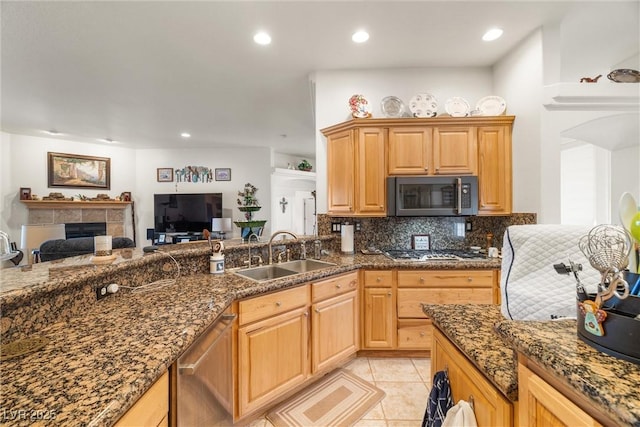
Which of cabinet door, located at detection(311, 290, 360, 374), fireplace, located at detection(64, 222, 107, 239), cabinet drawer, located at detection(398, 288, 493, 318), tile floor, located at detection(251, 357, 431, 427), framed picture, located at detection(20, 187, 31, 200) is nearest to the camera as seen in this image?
tile floor, located at detection(251, 357, 431, 427)

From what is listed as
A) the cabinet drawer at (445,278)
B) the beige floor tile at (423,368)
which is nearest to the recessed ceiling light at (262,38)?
the cabinet drawer at (445,278)

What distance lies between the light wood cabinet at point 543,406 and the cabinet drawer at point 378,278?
161 cm

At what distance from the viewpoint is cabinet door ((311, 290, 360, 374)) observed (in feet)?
6.37

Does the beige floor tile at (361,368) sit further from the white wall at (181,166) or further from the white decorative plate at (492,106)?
the white wall at (181,166)

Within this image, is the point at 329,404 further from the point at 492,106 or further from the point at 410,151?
the point at 492,106

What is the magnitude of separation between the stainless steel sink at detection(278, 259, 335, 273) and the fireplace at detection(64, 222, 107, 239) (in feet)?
18.3

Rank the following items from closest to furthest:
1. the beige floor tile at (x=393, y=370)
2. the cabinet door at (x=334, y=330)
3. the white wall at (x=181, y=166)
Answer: the cabinet door at (x=334, y=330), the beige floor tile at (x=393, y=370), the white wall at (x=181, y=166)

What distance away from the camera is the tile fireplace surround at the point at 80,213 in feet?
17.0

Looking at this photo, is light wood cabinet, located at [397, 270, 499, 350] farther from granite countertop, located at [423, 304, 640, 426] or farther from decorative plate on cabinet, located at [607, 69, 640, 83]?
decorative plate on cabinet, located at [607, 69, 640, 83]

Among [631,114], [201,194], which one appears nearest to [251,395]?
[631,114]

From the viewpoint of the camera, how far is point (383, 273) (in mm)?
2295

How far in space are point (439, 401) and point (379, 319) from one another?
50.8 inches

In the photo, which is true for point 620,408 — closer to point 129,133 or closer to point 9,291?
point 9,291

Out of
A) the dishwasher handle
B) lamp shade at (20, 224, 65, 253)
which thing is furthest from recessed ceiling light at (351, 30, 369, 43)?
lamp shade at (20, 224, 65, 253)
